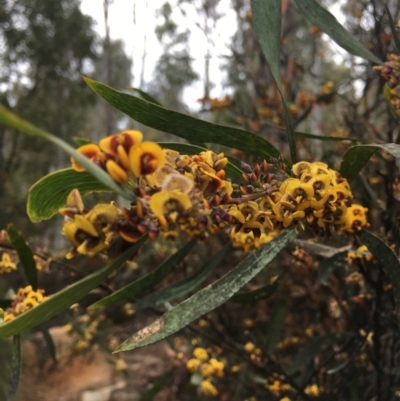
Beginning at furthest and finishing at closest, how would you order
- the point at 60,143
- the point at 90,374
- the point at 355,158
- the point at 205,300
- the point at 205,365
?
1. the point at 90,374
2. the point at 205,365
3. the point at 355,158
4. the point at 205,300
5. the point at 60,143

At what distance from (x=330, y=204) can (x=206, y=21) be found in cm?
218

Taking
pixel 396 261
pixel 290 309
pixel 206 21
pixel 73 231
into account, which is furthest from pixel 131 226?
pixel 206 21

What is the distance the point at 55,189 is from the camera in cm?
54

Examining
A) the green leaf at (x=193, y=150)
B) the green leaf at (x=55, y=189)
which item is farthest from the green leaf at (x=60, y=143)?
the green leaf at (x=193, y=150)

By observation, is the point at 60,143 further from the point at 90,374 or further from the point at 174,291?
the point at 90,374

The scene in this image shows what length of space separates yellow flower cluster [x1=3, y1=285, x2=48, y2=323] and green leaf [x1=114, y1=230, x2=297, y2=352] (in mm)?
255

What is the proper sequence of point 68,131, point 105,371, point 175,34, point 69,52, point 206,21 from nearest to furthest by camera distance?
point 206,21 → point 105,371 → point 68,131 → point 69,52 → point 175,34

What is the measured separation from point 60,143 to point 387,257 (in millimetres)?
535

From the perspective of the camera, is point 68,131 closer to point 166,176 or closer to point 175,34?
point 175,34

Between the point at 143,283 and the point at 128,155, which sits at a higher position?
the point at 128,155

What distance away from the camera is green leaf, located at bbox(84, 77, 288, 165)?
1.98 ft

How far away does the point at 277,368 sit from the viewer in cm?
115

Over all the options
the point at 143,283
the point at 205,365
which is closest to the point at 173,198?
the point at 143,283

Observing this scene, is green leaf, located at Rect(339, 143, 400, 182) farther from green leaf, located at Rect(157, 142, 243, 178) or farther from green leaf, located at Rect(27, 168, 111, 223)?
green leaf, located at Rect(27, 168, 111, 223)
